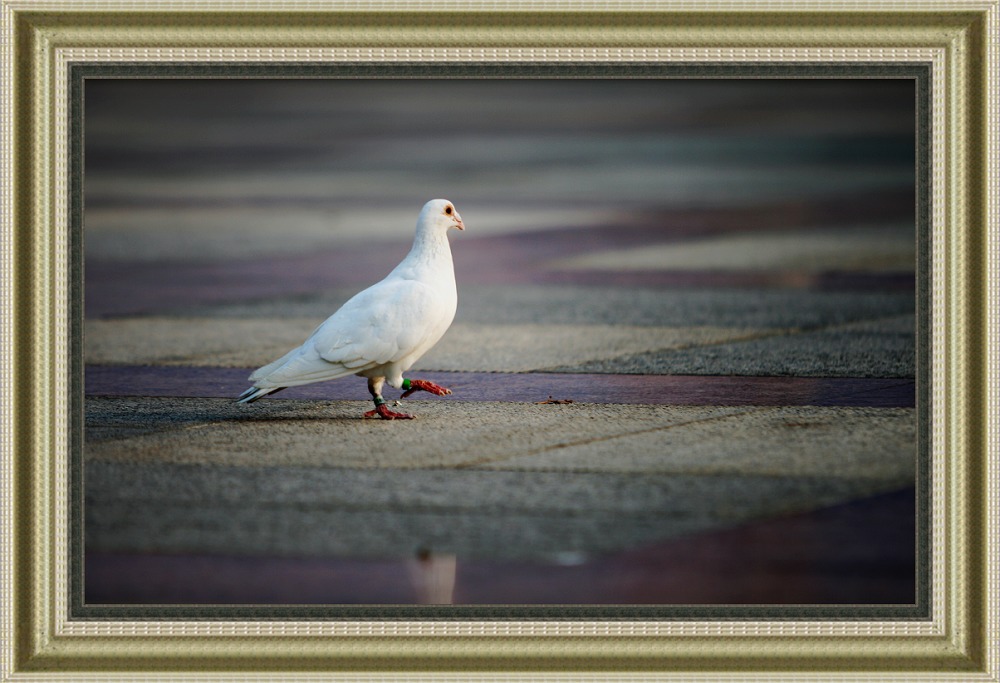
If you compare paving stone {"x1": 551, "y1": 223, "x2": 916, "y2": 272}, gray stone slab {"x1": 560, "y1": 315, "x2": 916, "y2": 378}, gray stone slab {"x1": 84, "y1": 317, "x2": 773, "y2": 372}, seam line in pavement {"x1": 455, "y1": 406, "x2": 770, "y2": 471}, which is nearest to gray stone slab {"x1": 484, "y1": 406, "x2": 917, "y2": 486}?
seam line in pavement {"x1": 455, "y1": 406, "x2": 770, "y2": 471}

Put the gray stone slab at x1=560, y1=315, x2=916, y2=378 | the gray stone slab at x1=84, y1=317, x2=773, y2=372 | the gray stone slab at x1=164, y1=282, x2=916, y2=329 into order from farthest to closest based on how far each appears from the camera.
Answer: the gray stone slab at x1=164, y1=282, x2=916, y2=329
the gray stone slab at x1=84, y1=317, x2=773, y2=372
the gray stone slab at x1=560, y1=315, x2=916, y2=378

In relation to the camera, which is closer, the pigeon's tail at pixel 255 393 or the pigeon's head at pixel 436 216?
the pigeon's tail at pixel 255 393

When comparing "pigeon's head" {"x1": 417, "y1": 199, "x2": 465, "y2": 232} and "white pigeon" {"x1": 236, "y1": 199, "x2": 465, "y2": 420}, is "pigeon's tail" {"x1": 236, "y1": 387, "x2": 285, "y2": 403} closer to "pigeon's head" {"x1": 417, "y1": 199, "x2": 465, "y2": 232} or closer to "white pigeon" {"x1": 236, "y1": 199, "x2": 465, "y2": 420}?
"white pigeon" {"x1": 236, "y1": 199, "x2": 465, "y2": 420}

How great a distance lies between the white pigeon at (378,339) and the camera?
637 centimetres

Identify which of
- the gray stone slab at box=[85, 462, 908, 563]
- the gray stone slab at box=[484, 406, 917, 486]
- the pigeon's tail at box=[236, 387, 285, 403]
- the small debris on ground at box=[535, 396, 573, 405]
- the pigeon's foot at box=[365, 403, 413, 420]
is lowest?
the gray stone slab at box=[85, 462, 908, 563]

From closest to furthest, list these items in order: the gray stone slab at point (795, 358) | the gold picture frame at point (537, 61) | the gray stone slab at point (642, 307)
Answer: the gold picture frame at point (537, 61) → the gray stone slab at point (795, 358) → the gray stone slab at point (642, 307)

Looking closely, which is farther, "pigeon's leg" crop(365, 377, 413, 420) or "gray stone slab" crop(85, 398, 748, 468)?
"pigeon's leg" crop(365, 377, 413, 420)

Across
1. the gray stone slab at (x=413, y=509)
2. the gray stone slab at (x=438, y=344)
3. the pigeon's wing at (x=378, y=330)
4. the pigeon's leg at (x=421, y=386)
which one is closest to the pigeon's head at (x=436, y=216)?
the pigeon's wing at (x=378, y=330)

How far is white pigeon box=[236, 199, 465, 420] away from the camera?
20.9 ft

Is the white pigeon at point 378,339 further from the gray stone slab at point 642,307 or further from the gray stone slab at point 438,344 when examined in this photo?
the gray stone slab at point 642,307

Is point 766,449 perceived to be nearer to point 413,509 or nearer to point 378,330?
point 413,509

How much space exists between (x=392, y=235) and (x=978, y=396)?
10.8 meters

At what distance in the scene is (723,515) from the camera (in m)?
4.88

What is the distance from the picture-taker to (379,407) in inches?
258
